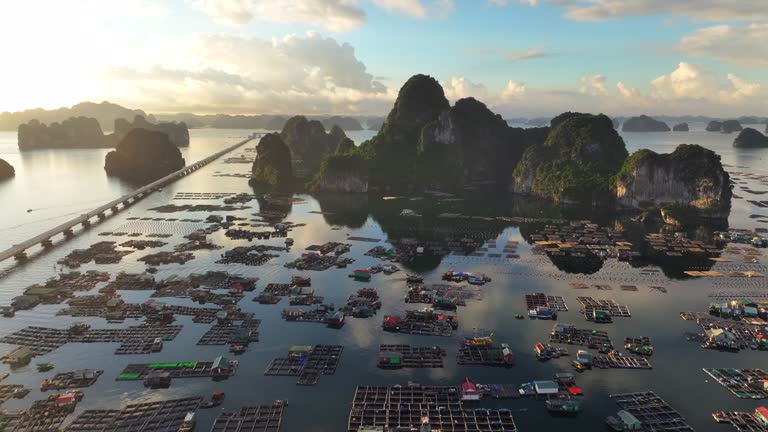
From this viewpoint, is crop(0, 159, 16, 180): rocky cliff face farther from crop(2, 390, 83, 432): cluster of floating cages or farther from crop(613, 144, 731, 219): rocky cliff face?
crop(613, 144, 731, 219): rocky cliff face

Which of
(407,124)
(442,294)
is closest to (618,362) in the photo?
(442,294)

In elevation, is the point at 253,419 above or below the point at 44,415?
above

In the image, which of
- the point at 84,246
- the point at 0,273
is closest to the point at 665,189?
the point at 84,246

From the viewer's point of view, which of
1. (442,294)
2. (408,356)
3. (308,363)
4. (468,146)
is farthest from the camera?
(468,146)

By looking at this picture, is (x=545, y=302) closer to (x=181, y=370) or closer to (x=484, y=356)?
(x=484, y=356)

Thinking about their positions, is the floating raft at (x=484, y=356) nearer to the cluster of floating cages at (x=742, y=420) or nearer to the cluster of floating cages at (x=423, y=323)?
the cluster of floating cages at (x=423, y=323)
